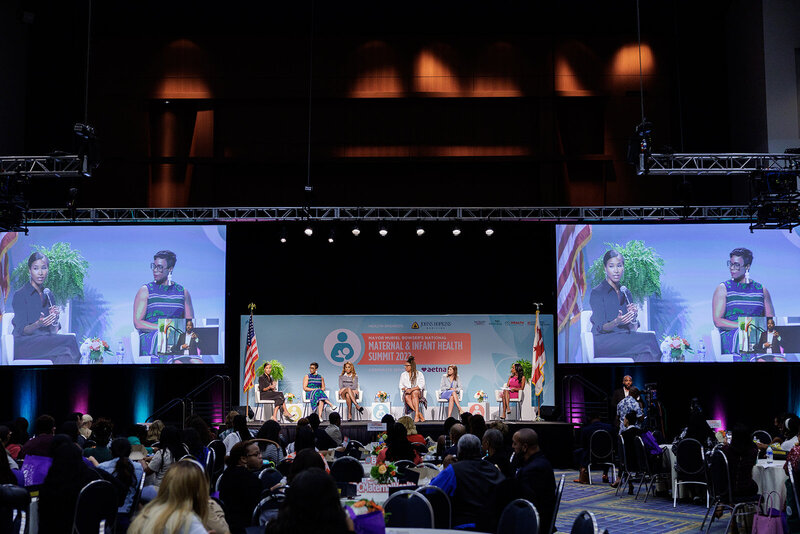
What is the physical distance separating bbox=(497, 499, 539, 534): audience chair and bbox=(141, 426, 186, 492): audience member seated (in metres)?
3.20

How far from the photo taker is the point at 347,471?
7.51 metres

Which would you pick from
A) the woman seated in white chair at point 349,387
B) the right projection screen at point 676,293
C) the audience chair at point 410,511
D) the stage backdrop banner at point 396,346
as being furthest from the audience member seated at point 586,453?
the audience chair at point 410,511

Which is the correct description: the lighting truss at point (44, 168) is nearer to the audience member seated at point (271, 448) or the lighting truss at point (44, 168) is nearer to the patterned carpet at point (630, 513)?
the audience member seated at point (271, 448)

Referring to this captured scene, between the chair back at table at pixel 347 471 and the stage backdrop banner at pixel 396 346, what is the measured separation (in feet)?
31.0

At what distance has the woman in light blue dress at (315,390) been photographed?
16.1 metres

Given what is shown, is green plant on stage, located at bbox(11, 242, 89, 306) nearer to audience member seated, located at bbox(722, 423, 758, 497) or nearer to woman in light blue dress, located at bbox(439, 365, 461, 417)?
woman in light blue dress, located at bbox(439, 365, 461, 417)

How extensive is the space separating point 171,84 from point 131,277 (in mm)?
4372

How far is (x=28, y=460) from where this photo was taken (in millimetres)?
7133

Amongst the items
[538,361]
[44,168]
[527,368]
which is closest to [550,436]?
[538,361]

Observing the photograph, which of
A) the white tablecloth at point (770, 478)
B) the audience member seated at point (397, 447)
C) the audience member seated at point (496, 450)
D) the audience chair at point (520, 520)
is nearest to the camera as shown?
the audience chair at point (520, 520)

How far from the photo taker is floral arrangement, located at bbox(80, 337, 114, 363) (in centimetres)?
1521

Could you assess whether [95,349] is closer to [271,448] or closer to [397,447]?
[271,448]

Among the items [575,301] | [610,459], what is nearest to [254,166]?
[575,301]

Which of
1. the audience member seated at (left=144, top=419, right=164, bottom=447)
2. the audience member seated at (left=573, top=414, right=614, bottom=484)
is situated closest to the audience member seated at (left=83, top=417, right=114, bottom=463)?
the audience member seated at (left=144, top=419, right=164, bottom=447)
